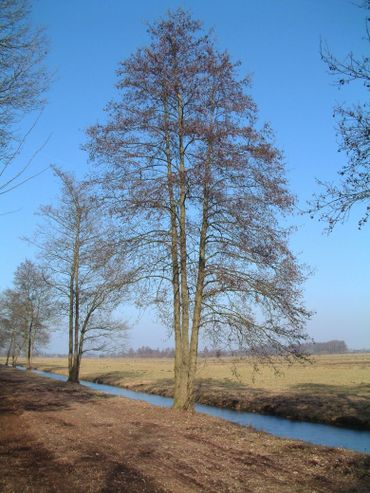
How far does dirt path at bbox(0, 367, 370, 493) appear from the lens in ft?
19.1

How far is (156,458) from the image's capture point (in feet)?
23.7

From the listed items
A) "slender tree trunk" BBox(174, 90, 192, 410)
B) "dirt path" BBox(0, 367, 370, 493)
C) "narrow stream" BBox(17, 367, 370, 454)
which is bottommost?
"narrow stream" BBox(17, 367, 370, 454)

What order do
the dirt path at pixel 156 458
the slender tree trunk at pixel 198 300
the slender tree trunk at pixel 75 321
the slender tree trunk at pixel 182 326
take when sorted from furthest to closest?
1. the slender tree trunk at pixel 75 321
2. the slender tree trunk at pixel 198 300
3. the slender tree trunk at pixel 182 326
4. the dirt path at pixel 156 458

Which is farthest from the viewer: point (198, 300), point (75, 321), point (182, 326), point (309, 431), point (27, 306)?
point (27, 306)

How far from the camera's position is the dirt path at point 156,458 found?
5832mm

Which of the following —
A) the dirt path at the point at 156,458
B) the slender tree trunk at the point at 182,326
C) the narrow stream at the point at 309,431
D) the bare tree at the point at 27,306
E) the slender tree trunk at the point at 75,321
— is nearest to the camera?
the dirt path at the point at 156,458

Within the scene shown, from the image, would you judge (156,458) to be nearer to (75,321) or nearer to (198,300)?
(198,300)

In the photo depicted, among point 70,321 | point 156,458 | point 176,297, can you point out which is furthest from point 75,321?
point 156,458

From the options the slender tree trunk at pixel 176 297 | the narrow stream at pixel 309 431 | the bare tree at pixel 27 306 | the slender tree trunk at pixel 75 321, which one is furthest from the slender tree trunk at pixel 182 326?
the bare tree at pixel 27 306

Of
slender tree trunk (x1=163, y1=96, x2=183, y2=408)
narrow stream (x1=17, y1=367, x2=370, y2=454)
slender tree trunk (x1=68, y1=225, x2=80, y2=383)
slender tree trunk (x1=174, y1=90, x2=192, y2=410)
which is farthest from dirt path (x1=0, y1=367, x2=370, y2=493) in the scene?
slender tree trunk (x1=68, y1=225, x2=80, y2=383)

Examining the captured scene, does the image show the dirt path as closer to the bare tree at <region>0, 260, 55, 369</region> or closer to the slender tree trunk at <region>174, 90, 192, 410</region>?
the slender tree trunk at <region>174, 90, 192, 410</region>

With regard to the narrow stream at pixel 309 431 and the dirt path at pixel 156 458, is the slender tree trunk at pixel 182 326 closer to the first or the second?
the dirt path at pixel 156 458

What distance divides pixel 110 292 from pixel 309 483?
26.5 ft

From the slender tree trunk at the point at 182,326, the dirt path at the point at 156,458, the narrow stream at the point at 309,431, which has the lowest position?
the narrow stream at the point at 309,431
